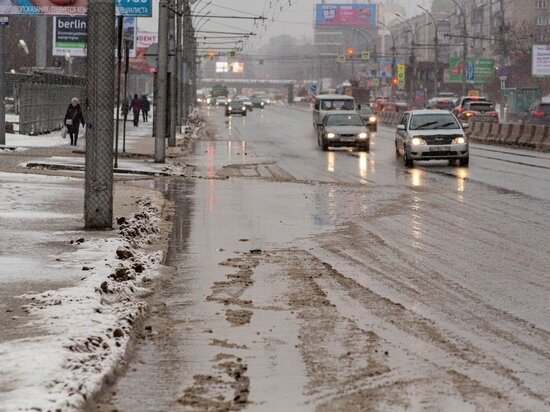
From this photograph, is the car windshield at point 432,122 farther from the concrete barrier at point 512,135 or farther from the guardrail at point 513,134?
the concrete barrier at point 512,135

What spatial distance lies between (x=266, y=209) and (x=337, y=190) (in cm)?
469

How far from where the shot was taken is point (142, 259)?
1329 centimetres

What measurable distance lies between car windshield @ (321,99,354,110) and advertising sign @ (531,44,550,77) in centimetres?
3990

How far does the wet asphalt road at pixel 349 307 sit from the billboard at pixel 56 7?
1880 centimetres

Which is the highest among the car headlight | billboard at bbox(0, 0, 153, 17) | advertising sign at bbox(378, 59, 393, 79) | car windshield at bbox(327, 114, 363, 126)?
advertising sign at bbox(378, 59, 393, 79)

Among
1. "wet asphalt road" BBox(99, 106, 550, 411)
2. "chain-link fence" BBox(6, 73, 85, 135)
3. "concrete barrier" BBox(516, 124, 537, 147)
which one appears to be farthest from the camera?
"concrete barrier" BBox(516, 124, 537, 147)

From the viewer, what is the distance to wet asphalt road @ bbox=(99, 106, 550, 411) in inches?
295

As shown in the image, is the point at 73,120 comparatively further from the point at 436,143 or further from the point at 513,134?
the point at 513,134

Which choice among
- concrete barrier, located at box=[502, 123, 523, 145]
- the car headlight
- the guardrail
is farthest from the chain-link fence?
concrete barrier, located at box=[502, 123, 523, 145]

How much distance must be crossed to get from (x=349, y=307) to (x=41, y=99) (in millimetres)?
40735

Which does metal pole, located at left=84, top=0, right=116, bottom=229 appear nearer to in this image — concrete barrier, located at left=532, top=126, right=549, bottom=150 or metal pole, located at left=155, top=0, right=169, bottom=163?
metal pole, located at left=155, top=0, right=169, bottom=163

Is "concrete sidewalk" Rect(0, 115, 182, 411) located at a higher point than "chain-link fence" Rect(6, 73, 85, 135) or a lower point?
lower

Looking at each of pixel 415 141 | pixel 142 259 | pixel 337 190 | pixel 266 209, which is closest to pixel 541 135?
pixel 415 141

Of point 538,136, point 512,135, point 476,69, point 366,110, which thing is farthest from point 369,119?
point 476,69
